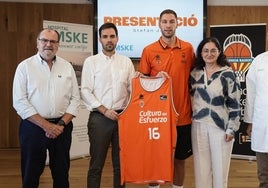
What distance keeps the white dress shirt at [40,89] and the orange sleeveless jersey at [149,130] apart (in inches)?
18.6

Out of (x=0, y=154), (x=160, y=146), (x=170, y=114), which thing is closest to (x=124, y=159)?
(x=160, y=146)

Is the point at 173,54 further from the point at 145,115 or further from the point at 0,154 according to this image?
the point at 0,154

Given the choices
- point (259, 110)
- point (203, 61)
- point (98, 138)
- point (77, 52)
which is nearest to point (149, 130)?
point (98, 138)

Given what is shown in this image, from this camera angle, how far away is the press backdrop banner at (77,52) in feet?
15.8

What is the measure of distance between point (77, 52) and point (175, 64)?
7.40ft

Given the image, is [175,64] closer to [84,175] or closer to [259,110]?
[259,110]

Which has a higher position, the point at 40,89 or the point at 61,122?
the point at 40,89

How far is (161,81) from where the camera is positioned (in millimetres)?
2902

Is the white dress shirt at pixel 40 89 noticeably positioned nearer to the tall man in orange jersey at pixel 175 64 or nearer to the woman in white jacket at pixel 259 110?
the tall man in orange jersey at pixel 175 64

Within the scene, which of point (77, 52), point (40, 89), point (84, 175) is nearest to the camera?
point (40, 89)

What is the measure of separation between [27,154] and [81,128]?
2322 mm

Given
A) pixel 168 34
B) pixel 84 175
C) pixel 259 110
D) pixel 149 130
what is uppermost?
pixel 168 34

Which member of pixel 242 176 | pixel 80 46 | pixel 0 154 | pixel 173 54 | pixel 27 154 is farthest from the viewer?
pixel 0 154

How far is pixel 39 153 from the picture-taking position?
2.78 meters
